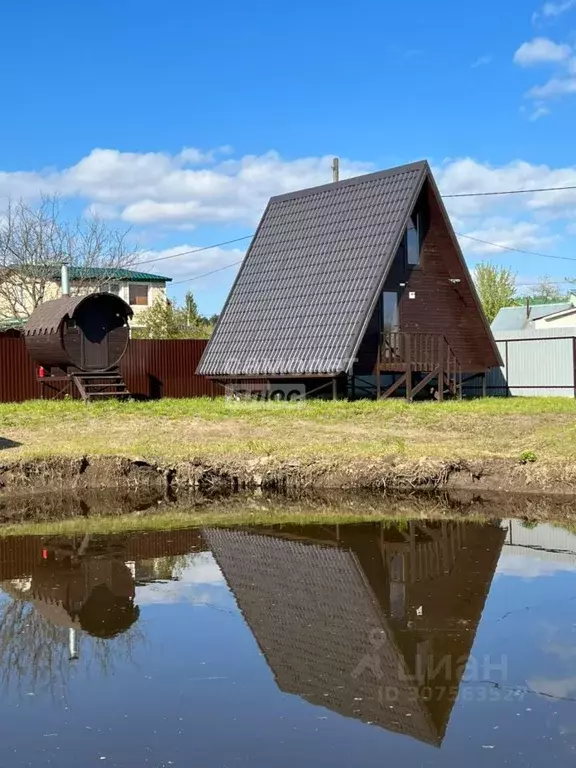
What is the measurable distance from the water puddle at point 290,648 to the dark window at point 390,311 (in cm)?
1350

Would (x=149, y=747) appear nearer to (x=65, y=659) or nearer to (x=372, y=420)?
(x=65, y=659)

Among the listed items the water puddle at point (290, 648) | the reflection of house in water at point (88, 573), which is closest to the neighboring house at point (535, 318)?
the reflection of house in water at point (88, 573)

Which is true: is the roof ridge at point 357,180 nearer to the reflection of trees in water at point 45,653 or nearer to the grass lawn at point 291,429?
the grass lawn at point 291,429

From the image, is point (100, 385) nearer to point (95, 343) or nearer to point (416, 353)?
point (95, 343)

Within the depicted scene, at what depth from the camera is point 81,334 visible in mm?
23609

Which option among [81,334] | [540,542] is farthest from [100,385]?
[540,542]

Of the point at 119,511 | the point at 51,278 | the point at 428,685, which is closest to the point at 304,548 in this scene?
the point at 119,511

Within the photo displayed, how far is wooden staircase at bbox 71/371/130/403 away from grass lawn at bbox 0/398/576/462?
0.96 m

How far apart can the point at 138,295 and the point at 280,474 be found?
43425mm

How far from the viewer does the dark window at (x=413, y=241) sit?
24766 mm

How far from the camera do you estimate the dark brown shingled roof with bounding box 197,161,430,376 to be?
2261 cm

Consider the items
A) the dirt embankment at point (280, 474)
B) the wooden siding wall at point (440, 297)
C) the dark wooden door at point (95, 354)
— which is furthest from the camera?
the wooden siding wall at point (440, 297)

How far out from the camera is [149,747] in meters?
5.30

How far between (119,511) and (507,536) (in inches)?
206
